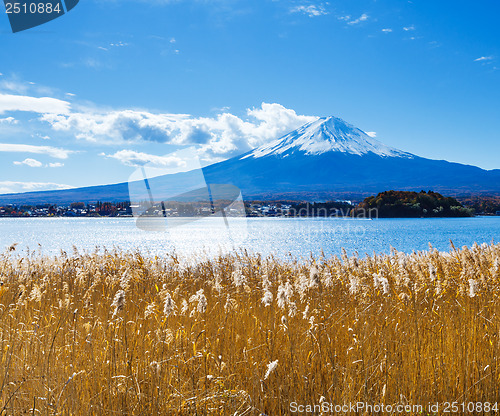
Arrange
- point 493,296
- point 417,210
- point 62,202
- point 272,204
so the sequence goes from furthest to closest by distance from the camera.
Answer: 1. point 62,202
2. point 272,204
3. point 417,210
4. point 493,296

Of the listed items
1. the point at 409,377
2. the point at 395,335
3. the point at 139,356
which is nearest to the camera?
the point at 409,377

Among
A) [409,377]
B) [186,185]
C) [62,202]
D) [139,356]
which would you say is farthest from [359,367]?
[62,202]

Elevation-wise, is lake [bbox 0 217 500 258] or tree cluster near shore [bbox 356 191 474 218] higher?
tree cluster near shore [bbox 356 191 474 218]

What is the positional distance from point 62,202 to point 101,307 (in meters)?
187

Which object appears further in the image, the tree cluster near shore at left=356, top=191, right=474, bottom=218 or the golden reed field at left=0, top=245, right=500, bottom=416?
the tree cluster near shore at left=356, top=191, right=474, bottom=218

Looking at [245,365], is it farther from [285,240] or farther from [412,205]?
[412,205]

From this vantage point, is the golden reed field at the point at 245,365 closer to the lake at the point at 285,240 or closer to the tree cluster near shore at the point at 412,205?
the lake at the point at 285,240

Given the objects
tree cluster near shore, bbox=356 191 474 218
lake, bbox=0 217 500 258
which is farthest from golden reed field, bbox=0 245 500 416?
tree cluster near shore, bbox=356 191 474 218

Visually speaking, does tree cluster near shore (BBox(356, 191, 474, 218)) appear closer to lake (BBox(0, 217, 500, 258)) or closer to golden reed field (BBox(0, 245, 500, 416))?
lake (BBox(0, 217, 500, 258))

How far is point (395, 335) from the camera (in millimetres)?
4520

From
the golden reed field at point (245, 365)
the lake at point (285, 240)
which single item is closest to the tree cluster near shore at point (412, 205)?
the lake at point (285, 240)

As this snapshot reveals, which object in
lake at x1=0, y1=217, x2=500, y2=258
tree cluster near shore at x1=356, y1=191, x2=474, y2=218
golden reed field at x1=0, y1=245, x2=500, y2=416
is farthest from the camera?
tree cluster near shore at x1=356, y1=191, x2=474, y2=218

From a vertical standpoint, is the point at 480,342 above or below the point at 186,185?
below

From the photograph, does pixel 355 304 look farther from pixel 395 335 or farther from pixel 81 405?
pixel 81 405
